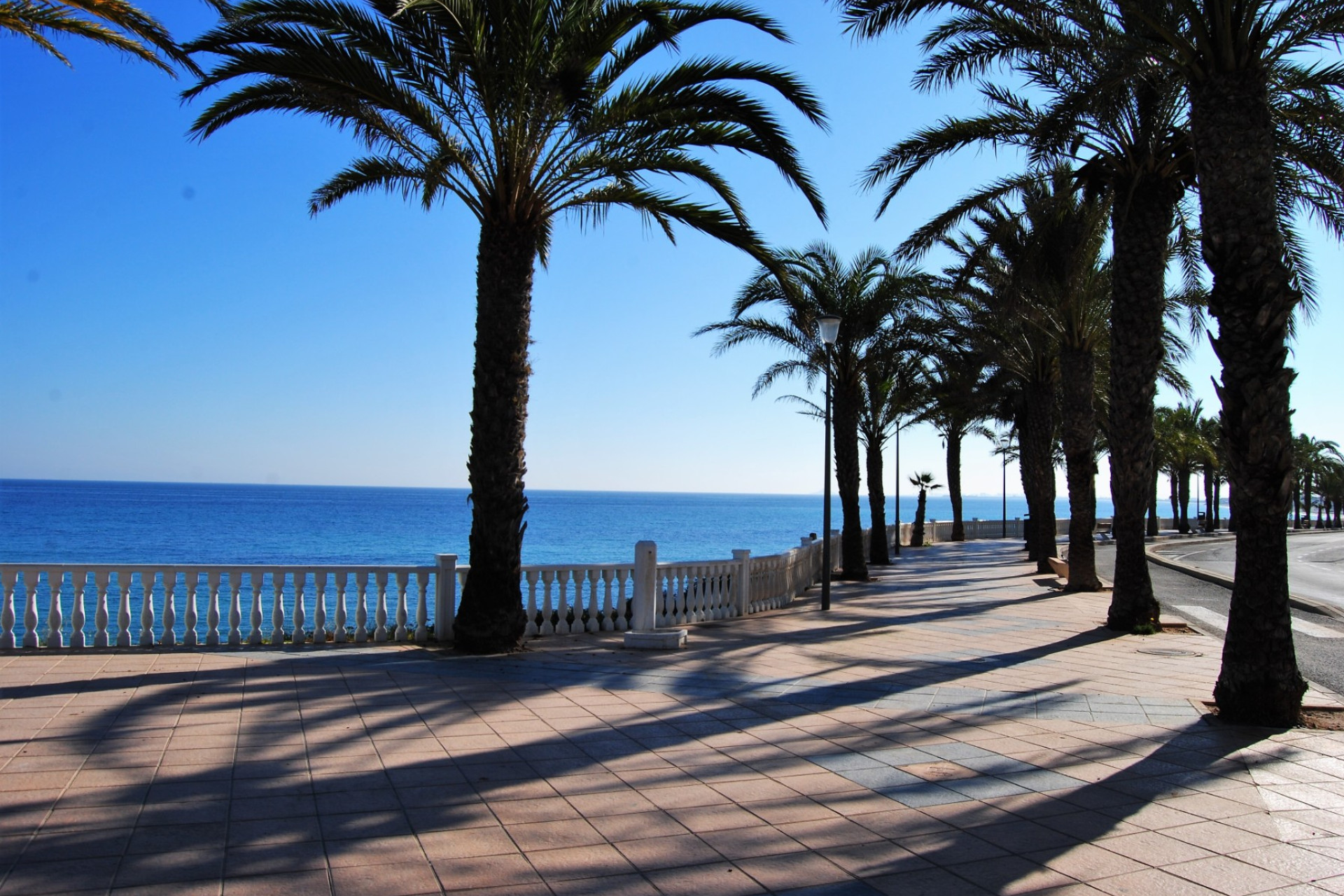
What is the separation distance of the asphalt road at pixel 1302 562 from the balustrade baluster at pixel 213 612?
12.1 meters

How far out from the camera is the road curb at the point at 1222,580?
1569 centimetres

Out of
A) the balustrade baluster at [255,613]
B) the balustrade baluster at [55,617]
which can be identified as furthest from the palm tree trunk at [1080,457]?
the balustrade baluster at [55,617]

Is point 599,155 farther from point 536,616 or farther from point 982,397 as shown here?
point 982,397

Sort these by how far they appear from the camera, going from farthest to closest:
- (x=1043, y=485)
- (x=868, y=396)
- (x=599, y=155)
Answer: (x=868, y=396)
(x=1043, y=485)
(x=599, y=155)

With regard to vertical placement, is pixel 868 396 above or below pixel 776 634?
above

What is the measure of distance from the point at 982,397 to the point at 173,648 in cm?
2672

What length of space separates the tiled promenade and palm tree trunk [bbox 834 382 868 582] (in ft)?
41.2

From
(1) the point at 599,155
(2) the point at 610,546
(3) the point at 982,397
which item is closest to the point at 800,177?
(1) the point at 599,155

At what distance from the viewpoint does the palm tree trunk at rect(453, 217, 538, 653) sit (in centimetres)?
975

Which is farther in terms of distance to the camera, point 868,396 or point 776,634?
point 868,396

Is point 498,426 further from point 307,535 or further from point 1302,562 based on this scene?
point 307,535

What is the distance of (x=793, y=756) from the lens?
5.86 meters

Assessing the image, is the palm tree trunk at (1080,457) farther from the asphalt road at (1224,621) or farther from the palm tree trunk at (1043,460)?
the palm tree trunk at (1043,460)

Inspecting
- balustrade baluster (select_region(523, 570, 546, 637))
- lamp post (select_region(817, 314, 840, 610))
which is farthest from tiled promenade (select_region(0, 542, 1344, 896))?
lamp post (select_region(817, 314, 840, 610))
